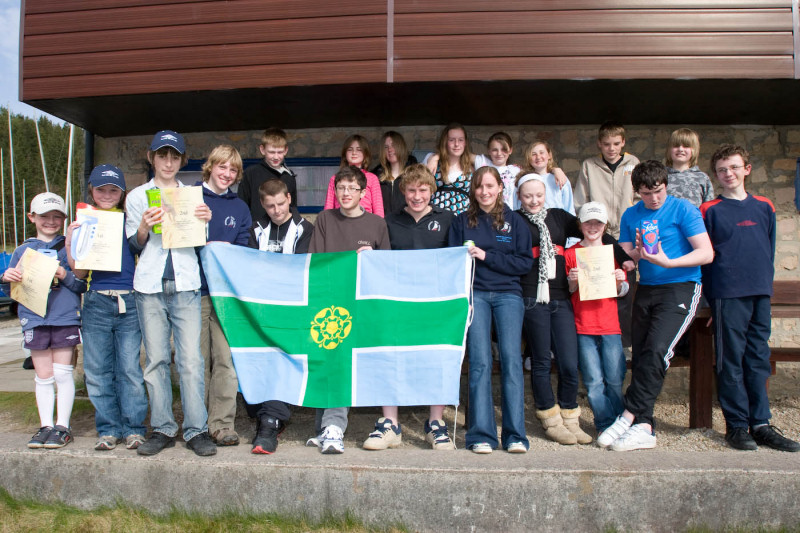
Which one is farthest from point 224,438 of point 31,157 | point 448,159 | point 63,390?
point 31,157

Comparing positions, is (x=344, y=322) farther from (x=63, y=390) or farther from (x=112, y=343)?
(x=63, y=390)

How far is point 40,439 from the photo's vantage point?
368 cm

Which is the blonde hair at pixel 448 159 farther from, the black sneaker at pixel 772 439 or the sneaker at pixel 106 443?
the sneaker at pixel 106 443

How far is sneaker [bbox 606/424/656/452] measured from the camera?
3.64 metres

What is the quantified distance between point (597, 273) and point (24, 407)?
5.15 metres

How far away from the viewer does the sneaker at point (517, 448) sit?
139 inches

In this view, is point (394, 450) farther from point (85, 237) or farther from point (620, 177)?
point (620, 177)

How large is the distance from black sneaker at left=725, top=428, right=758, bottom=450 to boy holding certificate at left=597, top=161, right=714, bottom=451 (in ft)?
1.71

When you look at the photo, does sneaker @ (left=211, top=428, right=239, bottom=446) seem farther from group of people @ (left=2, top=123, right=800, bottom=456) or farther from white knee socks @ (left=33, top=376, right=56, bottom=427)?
white knee socks @ (left=33, top=376, right=56, bottom=427)

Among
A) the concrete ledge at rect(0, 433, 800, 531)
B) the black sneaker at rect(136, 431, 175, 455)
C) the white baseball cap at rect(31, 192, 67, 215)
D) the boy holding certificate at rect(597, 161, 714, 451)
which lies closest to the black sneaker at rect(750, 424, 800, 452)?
the concrete ledge at rect(0, 433, 800, 531)

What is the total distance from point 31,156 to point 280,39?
58370 millimetres

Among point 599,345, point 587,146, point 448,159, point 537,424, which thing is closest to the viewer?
point 599,345

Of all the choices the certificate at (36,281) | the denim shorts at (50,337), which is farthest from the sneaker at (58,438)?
the certificate at (36,281)

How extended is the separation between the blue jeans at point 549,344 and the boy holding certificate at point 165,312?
2.23m
